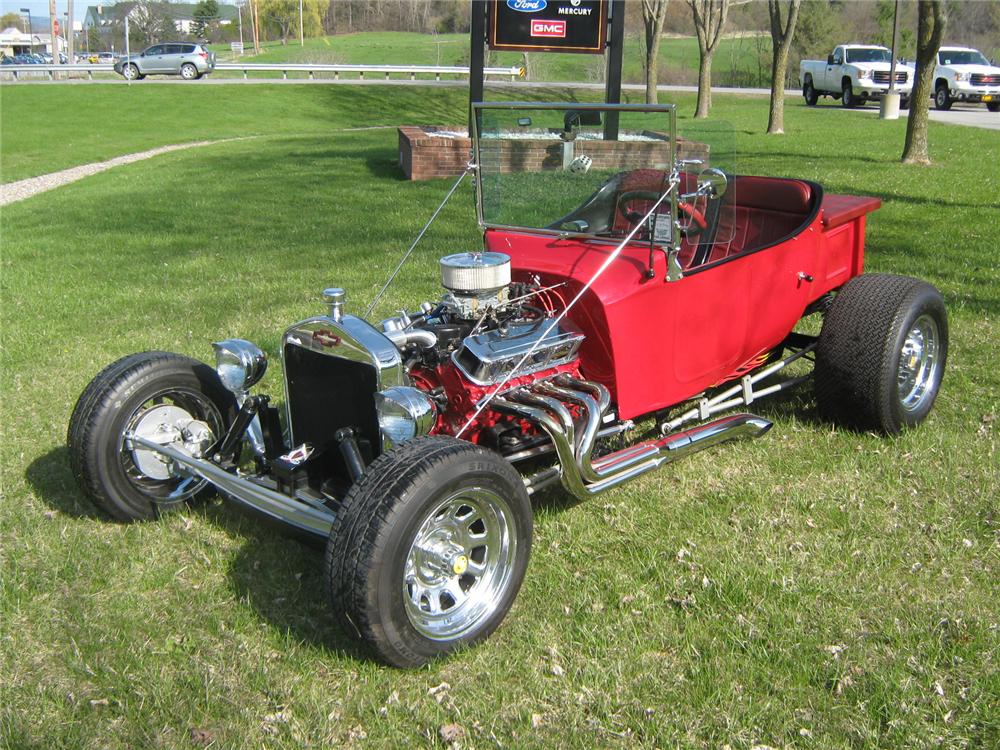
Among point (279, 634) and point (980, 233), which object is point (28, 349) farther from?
point (980, 233)

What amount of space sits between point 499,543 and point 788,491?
1.80m

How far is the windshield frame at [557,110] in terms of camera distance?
13.4ft

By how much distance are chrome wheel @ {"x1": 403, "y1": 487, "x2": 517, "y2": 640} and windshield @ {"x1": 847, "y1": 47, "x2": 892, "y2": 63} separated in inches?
1227

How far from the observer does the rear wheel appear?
27.1 m

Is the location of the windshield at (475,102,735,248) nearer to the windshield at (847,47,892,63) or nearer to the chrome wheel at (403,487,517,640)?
the chrome wheel at (403,487,517,640)

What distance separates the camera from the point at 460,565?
10.7 ft

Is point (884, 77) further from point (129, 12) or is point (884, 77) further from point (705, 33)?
point (129, 12)

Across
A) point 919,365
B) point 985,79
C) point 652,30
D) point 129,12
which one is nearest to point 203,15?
point 129,12

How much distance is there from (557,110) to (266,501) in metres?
2.30

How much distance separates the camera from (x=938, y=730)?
2885 mm

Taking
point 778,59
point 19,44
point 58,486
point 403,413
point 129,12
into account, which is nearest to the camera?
point 403,413

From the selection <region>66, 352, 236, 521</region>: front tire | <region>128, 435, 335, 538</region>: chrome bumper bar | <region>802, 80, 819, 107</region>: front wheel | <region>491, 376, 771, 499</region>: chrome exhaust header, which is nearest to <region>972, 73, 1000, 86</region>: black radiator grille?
<region>802, 80, 819, 107</region>: front wheel

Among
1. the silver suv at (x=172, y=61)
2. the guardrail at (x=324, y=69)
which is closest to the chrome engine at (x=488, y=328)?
the guardrail at (x=324, y=69)

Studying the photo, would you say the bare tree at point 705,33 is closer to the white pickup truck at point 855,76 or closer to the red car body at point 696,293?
the white pickup truck at point 855,76
